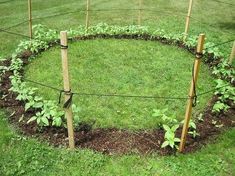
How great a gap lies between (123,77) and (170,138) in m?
2.62

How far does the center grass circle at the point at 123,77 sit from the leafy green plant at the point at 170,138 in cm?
58

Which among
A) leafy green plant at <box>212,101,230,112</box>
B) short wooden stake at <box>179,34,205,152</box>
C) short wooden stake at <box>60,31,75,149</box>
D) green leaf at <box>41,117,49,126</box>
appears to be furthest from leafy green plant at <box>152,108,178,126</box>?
green leaf at <box>41,117,49,126</box>

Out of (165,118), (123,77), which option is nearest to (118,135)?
(165,118)

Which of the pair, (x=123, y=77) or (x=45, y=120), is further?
(x=123, y=77)

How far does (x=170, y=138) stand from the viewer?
546 cm

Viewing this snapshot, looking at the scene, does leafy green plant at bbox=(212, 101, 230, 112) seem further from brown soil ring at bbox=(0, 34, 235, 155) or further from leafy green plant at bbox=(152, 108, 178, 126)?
leafy green plant at bbox=(152, 108, 178, 126)

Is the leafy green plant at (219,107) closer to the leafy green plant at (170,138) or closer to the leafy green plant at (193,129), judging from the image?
the leafy green plant at (193,129)

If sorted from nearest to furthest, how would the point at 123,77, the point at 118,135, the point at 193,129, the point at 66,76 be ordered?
the point at 66,76, the point at 118,135, the point at 193,129, the point at 123,77

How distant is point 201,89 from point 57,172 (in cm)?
374

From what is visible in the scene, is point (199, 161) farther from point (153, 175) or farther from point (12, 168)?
point (12, 168)

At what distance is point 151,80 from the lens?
771 cm

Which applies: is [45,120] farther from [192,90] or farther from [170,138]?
[192,90]

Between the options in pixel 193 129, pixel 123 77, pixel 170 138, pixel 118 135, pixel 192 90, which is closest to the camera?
pixel 192 90

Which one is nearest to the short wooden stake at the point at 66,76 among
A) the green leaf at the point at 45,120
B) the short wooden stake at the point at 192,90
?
the green leaf at the point at 45,120
